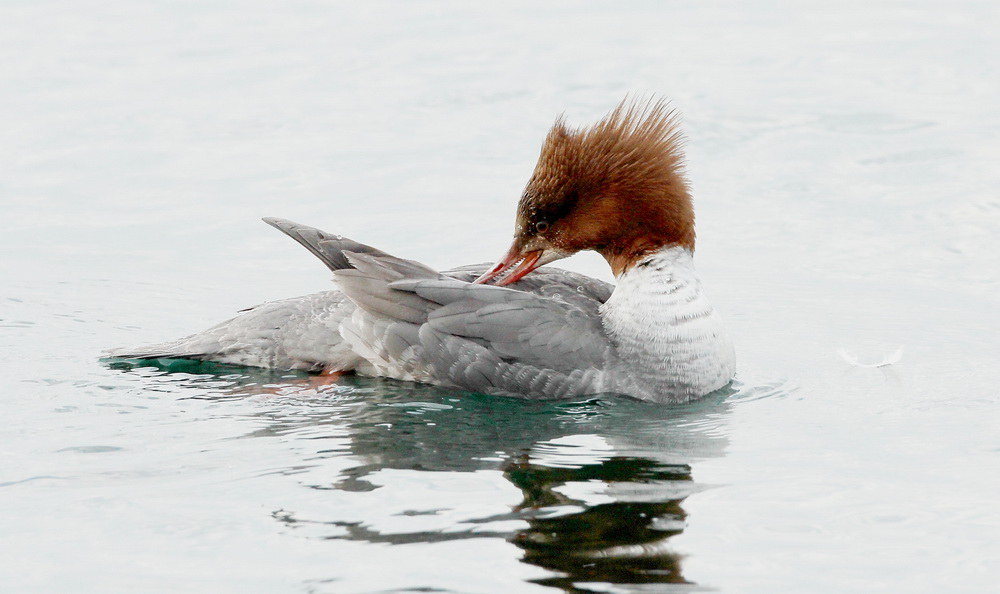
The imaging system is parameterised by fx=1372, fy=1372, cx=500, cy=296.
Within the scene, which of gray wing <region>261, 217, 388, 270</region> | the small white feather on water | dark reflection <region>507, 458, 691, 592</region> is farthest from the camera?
the small white feather on water

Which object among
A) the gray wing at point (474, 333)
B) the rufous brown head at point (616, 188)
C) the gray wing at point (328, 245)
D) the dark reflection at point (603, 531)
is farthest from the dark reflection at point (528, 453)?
the rufous brown head at point (616, 188)

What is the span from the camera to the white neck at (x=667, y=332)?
7.28 meters

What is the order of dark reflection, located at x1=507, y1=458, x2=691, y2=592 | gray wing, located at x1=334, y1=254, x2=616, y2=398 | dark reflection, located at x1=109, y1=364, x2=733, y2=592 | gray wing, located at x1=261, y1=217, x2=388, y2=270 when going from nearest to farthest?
dark reflection, located at x1=507, y1=458, x2=691, y2=592 < dark reflection, located at x1=109, y1=364, x2=733, y2=592 < gray wing, located at x1=334, y1=254, x2=616, y2=398 < gray wing, located at x1=261, y1=217, x2=388, y2=270

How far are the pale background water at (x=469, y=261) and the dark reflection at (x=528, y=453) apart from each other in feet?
0.07

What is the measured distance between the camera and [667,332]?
7312 millimetres

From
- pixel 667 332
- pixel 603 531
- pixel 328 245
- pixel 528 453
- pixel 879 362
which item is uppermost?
pixel 328 245

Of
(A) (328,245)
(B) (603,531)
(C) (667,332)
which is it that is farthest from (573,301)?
(B) (603,531)

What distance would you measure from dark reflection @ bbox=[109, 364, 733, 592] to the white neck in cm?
13

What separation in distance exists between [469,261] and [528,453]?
3588 mm

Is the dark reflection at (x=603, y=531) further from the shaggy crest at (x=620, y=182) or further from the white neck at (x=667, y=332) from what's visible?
the shaggy crest at (x=620, y=182)

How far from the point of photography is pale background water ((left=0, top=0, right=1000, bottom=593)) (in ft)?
17.9

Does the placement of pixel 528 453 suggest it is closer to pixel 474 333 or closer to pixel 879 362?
pixel 474 333

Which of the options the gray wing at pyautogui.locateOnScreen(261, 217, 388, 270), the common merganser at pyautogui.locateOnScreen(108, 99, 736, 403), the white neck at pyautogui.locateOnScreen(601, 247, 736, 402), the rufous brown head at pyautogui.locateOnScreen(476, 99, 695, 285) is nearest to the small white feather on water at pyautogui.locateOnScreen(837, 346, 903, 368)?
the common merganser at pyautogui.locateOnScreen(108, 99, 736, 403)

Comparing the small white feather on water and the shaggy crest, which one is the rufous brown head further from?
the small white feather on water
